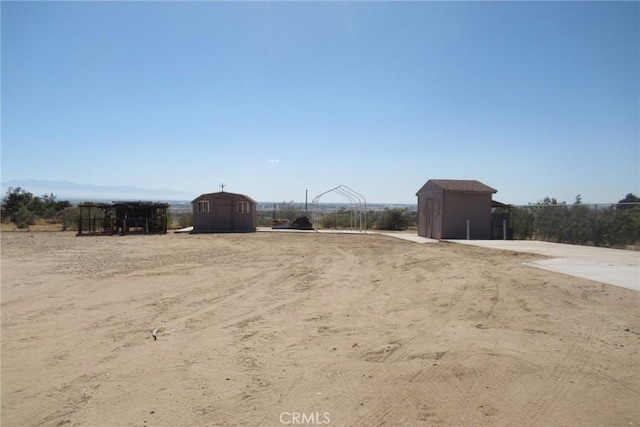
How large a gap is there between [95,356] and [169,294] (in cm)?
394

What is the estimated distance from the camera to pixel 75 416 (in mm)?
4262

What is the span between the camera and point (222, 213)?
3375 centimetres

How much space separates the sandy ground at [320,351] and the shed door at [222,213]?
22035 mm

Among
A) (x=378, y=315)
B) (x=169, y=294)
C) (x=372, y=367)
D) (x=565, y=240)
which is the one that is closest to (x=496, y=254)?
(x=565, y=240)

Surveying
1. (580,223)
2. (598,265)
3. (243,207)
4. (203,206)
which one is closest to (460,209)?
(580,223)

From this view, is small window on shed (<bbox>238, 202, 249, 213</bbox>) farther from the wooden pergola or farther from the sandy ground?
the sandy ground

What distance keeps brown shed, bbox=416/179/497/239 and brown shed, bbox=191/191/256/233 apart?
14361 mm

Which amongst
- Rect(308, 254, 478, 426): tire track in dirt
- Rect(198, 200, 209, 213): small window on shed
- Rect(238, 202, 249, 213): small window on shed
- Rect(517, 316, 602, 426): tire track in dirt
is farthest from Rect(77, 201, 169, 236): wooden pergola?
Rect(517, 316, 602, 426): tire track in dirt

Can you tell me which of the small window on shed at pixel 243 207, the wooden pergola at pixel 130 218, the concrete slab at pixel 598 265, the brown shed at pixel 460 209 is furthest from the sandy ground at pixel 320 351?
the small window on shed at pixel 243 207

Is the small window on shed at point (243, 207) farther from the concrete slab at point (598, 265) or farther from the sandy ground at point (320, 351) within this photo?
the sandy ground at point (320, 351)

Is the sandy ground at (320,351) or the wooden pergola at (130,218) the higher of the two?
the wooden pergola at (130,218)

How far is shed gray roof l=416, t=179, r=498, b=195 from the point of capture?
79.8ft

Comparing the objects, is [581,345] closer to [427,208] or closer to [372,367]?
[372,367]

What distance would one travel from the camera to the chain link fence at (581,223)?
1909 centimetres
